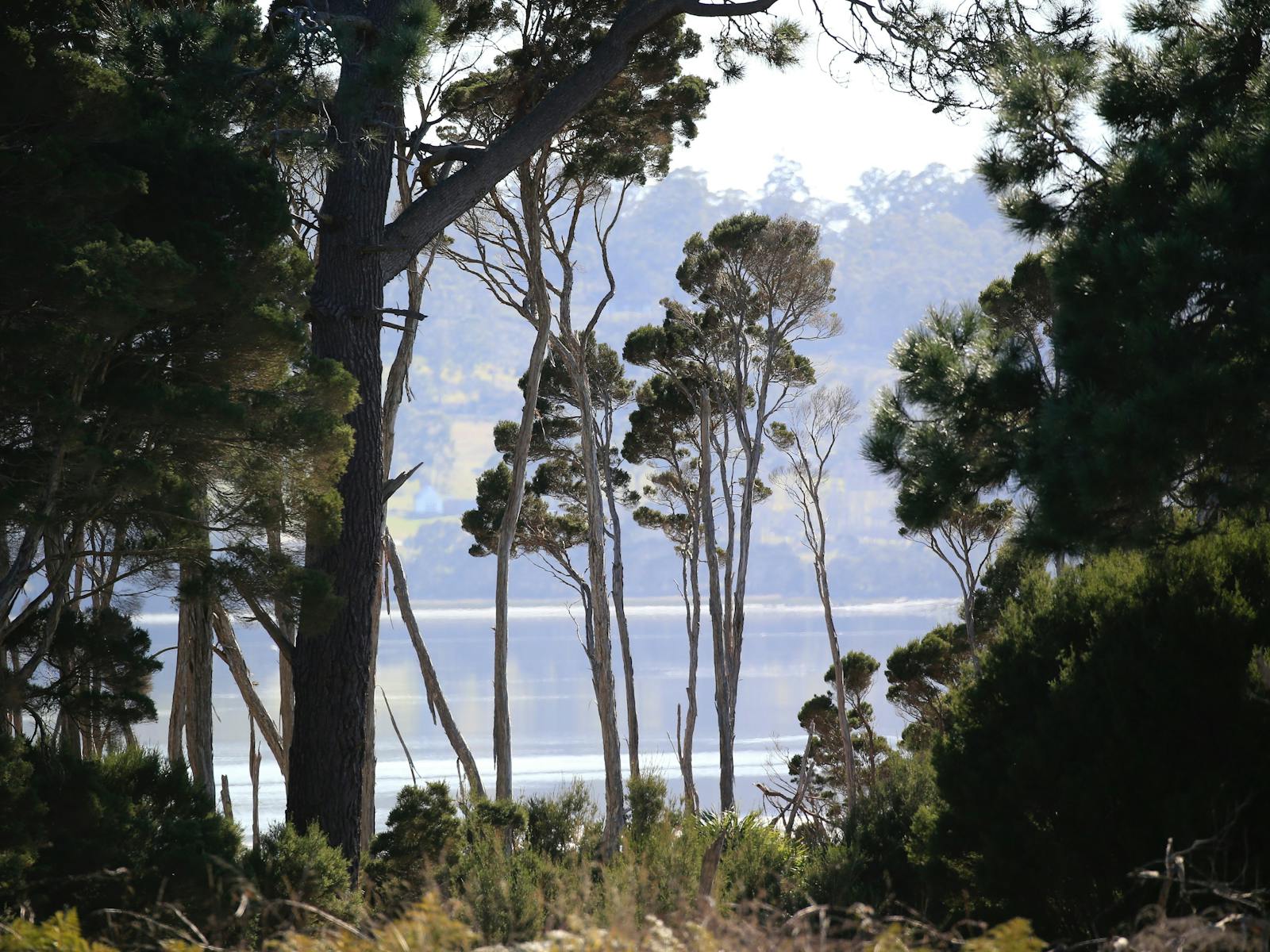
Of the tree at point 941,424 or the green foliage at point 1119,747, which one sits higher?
the tree at point 941,424

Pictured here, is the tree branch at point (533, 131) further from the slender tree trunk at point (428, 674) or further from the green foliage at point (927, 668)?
the green foliage at point (927, 668)

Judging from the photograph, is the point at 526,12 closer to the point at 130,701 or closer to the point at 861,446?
the point at 861,446

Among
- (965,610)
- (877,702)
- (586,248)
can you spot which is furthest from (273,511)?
(586,248)

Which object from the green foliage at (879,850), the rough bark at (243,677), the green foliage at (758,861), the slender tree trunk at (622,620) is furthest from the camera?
the slender tree trunk at (622,620)

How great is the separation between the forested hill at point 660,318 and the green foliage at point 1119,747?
90507 mm

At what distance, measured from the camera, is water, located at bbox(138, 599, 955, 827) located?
4094 centimetres

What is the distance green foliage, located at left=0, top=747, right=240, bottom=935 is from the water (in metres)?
1.77

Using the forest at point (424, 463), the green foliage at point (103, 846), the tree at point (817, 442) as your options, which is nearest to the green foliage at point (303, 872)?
the forest at point (424, 463)

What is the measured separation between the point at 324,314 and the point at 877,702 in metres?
76.9

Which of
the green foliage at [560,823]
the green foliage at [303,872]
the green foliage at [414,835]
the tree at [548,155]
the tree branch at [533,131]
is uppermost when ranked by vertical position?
the tree at [548,155]

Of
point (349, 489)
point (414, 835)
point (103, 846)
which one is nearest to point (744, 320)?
point (414, 835)

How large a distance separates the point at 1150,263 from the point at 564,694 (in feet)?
205

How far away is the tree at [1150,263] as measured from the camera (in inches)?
160

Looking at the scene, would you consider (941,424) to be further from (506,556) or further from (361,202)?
(506,556)
